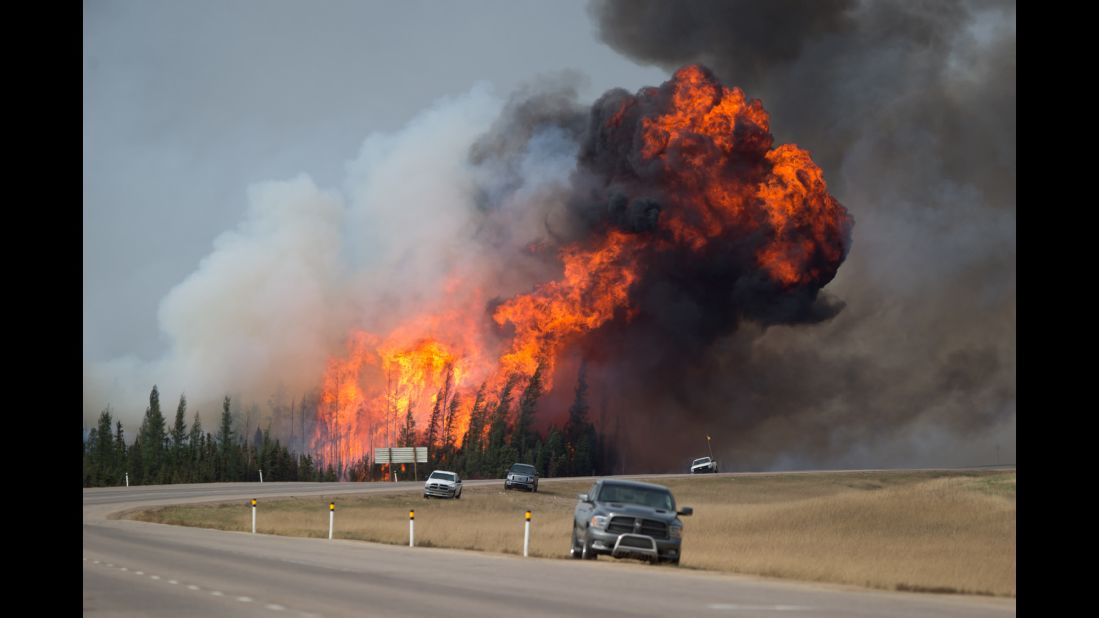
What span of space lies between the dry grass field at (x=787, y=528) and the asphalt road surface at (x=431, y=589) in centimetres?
297

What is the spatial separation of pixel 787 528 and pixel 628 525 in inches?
687

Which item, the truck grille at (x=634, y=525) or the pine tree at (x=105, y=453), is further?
the pine tree at (x=105, y=453)

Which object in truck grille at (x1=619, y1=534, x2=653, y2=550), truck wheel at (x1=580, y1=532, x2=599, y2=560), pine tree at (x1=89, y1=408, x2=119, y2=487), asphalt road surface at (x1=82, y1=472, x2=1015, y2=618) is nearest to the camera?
asphalt road surface at (x1=82, y1=472, x2=1015, y2=618)

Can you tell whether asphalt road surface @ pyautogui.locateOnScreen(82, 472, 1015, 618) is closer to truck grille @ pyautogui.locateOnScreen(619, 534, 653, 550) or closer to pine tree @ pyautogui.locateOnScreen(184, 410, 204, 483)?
truck grille @ pyautogui.locateOnScreen(619, 534, 653, 550)

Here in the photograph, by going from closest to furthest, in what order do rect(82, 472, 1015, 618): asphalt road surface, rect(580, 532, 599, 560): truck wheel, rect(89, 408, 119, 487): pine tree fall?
rect(82, 472, 1015, 618): asphalt road surface → rect(580, 532, 599, 560): truck wheel → rect(89, 408, 119, 487): pine tree

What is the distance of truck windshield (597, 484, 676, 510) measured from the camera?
31.1 meters

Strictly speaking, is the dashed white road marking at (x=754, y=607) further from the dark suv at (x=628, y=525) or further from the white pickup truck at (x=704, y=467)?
the white pickup truck at (x=704, y=467)

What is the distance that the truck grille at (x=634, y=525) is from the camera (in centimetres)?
3005

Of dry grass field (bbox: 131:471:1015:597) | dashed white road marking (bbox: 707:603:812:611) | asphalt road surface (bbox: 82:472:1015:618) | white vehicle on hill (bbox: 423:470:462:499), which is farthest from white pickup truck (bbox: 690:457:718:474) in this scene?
dashed white road marking (bbox: 707:603:812:611)

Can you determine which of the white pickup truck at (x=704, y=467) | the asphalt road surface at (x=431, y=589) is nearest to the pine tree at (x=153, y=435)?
the white pickup truck at (x=704, y=467)

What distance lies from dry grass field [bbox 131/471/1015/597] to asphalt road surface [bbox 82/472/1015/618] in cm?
297
